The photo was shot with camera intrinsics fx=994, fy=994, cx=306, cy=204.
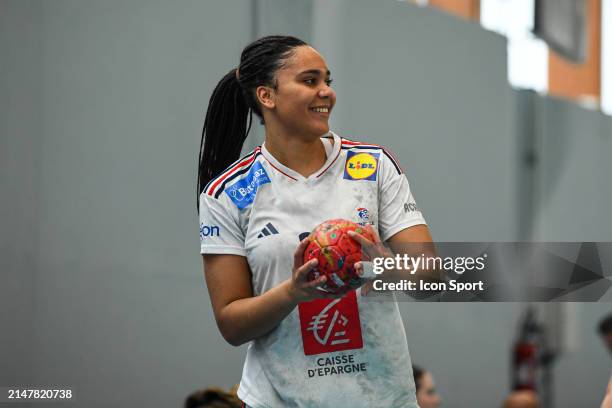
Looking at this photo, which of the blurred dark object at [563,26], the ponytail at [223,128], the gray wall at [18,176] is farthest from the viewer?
the blurred dark object at [563,26]

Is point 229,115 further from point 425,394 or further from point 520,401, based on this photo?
point 520,401

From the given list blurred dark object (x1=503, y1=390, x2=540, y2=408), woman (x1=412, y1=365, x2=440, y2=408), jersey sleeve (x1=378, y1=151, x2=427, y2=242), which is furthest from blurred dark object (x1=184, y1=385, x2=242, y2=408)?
blurred dark object (x1=503, y1=390, x2=540, y2=408)

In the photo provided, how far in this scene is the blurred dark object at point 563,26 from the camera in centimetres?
800

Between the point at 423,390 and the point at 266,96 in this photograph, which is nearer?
the point at 266,96

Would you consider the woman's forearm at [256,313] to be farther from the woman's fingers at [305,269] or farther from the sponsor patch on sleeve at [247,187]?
the sponsor patch on sleeve at [247,187]

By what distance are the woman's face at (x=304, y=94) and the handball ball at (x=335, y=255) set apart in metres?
0.35

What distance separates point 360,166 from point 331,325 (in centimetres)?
45

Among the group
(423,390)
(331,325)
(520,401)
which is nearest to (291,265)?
(331,325)

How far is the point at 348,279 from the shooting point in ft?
7.87

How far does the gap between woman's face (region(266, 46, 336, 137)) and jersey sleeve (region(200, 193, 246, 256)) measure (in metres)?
0.28

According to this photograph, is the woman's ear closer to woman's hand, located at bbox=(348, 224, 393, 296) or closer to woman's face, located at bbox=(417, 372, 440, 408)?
woman's hand, located at bbox=(348, 224, 393, 296)

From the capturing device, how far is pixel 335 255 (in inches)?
93.0

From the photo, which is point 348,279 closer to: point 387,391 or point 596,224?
point 387,391

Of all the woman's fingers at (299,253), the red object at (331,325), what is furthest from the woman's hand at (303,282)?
the red object at (331,325)
